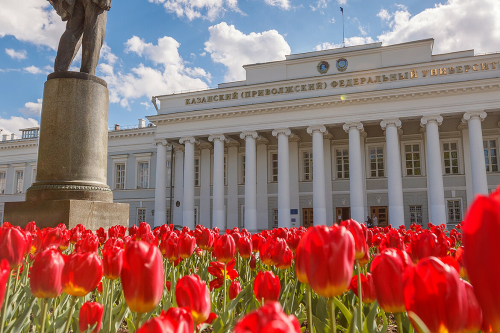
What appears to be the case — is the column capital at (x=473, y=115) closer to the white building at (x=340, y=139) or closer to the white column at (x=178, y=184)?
the white building at (x=340, y=139)

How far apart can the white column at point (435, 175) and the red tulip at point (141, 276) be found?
76.0 ft

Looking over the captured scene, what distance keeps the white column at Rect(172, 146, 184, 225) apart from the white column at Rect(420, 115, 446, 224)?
17.1 metres

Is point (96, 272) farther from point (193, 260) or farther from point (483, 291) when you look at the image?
point (193, 260)

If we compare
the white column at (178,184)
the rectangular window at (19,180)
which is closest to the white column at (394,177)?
the white column at (178,184)

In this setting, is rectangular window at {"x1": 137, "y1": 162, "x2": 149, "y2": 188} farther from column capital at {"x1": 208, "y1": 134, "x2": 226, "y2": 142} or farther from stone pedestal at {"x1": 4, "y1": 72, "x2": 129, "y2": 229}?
stone pedestal at {"x1": 4, "y1": 72, "x2": 129, "y2": 229}

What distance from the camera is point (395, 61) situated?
24641mm

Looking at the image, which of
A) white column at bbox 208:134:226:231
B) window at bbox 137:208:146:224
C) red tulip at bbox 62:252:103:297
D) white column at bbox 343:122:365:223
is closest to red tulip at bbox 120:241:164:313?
red tulip at bbox 62:252:103:297

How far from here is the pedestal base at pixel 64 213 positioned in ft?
16.9

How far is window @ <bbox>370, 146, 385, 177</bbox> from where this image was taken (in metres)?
26.2

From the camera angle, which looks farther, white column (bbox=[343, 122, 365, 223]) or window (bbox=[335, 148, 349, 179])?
window (bbox=[335, 148, 349, 179])

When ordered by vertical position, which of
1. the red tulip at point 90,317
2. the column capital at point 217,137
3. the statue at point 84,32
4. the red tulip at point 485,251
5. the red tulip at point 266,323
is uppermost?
the column capital at point 217,137

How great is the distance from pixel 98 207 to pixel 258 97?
2208 centimetres

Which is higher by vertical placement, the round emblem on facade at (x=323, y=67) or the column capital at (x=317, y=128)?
the round emblem on facade at (x=323, y=67)

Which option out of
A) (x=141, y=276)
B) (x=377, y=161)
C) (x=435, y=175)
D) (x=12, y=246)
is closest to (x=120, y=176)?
(x=377, y=161)
